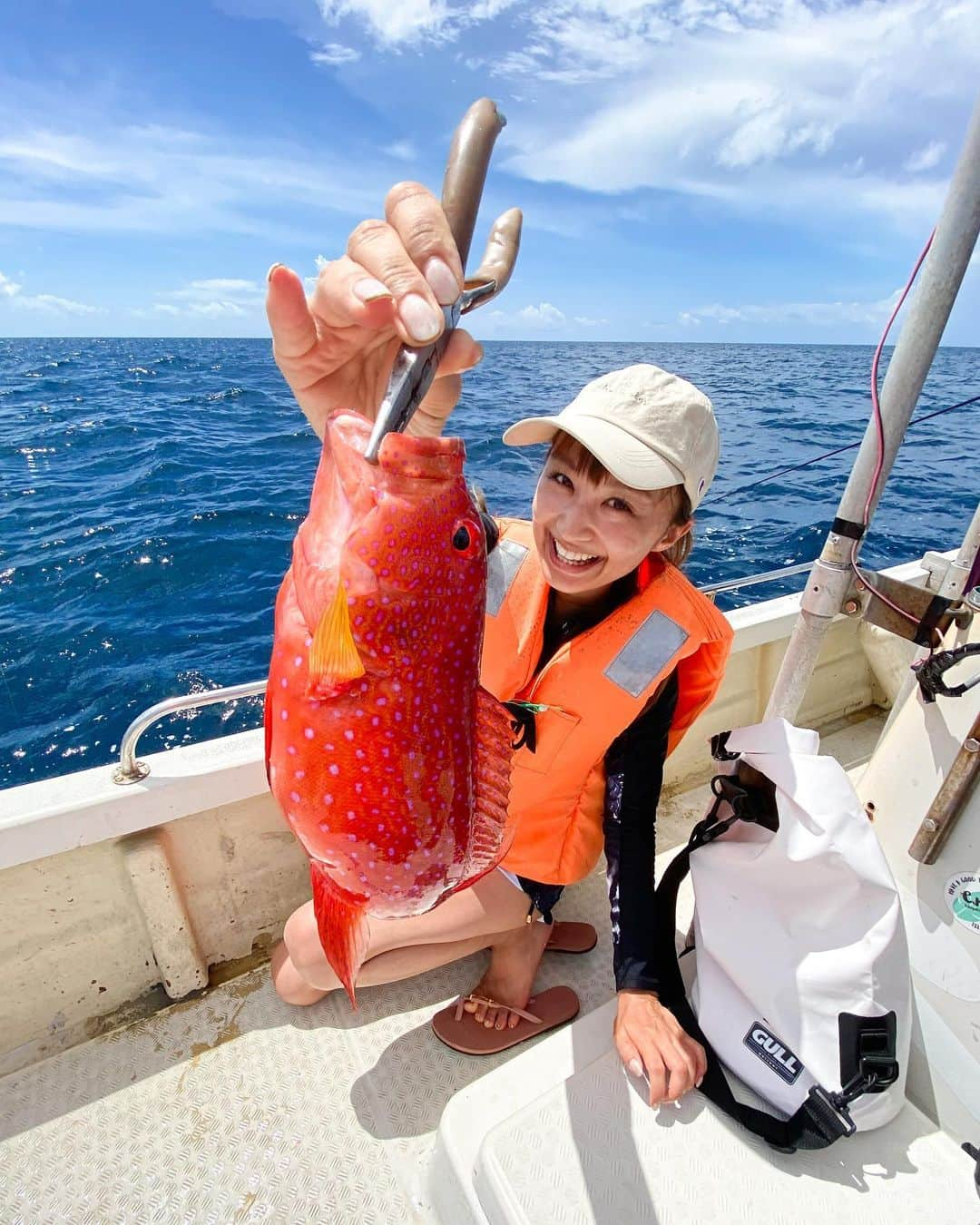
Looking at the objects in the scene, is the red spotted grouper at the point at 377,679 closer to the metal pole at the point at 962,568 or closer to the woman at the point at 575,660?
the woman at the point at 575,660

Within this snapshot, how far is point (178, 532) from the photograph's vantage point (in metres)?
10.3

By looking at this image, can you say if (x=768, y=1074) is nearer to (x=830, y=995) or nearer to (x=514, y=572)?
(x=830, y=995)

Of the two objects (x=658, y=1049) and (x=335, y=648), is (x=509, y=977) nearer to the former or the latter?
(x=658, y=1049)

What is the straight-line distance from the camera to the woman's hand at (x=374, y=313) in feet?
3.71

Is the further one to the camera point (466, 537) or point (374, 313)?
point (466, 537)

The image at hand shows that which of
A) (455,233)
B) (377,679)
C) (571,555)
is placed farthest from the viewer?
(571,555)

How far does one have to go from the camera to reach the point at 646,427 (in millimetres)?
1902

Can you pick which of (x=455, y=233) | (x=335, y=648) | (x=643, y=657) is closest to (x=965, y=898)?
(x=643, y=657)

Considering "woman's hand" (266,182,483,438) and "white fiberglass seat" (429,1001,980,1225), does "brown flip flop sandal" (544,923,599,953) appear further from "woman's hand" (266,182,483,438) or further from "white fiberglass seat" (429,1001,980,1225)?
"woman's hand" (266,182,483,438)

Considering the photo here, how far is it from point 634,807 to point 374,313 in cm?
178

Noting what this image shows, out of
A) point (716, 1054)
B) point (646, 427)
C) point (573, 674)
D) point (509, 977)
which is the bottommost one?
point (509, 977)

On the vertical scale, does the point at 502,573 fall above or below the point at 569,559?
below

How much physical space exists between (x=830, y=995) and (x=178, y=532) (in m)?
10.2

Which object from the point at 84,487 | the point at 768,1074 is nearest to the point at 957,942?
the point at 768,1074
